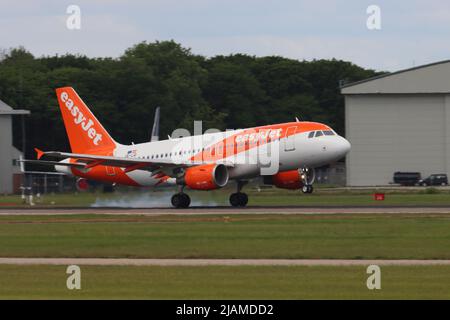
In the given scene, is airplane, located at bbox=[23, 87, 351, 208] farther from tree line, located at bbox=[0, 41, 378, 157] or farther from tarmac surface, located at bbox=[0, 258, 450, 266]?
tree line, located at bbox=[0, 41, 378, 157]

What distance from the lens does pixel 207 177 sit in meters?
53.2

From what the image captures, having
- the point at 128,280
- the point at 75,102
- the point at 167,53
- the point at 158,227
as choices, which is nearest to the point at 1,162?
the point at 75,102

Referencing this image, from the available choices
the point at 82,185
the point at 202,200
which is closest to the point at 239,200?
the point at 202,200

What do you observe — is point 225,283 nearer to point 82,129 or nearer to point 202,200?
point 202,200

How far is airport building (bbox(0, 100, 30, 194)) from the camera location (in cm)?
9625

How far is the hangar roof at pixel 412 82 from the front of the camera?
102 metres

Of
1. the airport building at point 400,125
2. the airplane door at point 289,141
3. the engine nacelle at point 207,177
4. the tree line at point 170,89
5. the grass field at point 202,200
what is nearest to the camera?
the airplane door at point 289,141

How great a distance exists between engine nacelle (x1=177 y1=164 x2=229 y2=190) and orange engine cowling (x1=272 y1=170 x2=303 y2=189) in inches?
123

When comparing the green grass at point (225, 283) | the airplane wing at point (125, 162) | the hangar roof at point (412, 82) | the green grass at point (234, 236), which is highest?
the hangar roof at point (412, 82)

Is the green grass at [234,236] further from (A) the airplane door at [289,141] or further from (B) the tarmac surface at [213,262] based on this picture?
(A) the airplane door at [289,141]

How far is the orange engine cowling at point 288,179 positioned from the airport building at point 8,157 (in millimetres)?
43162

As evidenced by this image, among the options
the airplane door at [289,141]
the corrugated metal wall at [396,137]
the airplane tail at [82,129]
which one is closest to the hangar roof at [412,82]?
the corrugated metal wall at [396,137]

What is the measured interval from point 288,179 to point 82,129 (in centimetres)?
1414

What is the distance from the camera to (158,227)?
40.1 meters
